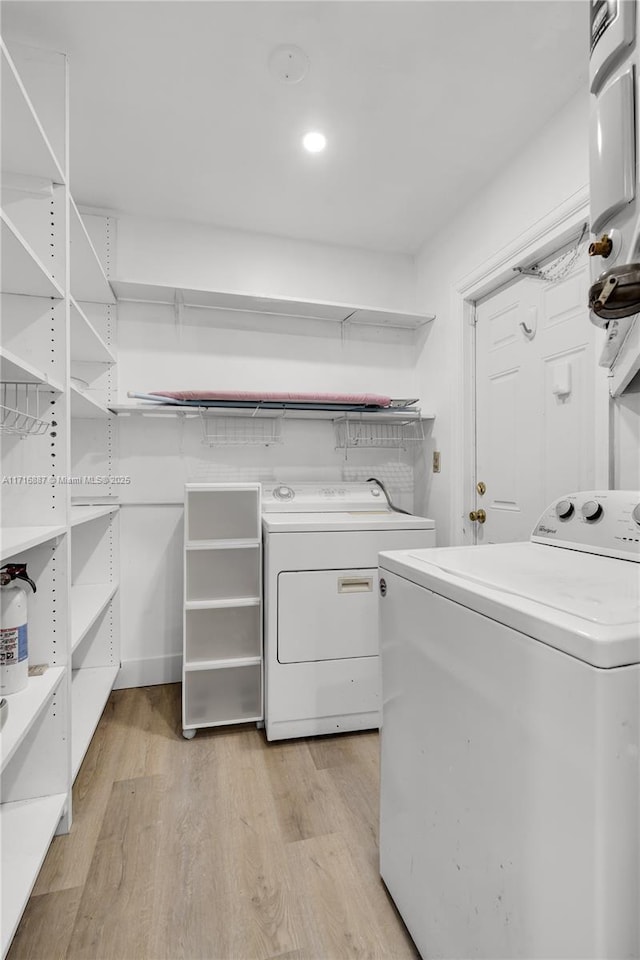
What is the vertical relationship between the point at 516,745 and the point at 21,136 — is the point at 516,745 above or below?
below

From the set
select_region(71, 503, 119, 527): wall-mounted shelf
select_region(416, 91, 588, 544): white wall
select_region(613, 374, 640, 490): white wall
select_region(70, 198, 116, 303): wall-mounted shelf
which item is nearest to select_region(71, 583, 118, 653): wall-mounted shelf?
select_region(71, 503, 119, 527): wall-mounted shelf

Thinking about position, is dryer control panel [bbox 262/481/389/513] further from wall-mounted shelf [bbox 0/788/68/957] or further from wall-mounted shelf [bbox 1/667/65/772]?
wall-mounted shelf [bbox 0/788/68/957]

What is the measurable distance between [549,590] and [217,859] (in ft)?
4.07

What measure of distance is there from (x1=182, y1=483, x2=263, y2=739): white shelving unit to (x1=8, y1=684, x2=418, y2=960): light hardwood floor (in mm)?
147

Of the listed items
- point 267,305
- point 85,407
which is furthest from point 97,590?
point 267,305

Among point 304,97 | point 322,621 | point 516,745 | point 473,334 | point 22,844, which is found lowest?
point 22,844

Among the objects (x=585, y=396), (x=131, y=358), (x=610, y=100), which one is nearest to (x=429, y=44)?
(x=610, y=100)

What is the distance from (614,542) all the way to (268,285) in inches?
84.4

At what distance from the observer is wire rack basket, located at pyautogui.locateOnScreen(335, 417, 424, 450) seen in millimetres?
2643

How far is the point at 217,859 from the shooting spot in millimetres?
1294

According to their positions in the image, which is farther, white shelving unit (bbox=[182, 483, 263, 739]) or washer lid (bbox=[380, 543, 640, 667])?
white shelving unit (bbox=[182, 483, 263, 739])

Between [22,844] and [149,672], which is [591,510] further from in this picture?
[149,672]

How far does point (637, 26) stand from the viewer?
2.49 feet

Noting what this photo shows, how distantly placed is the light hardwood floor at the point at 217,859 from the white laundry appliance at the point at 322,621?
135 millimetres
